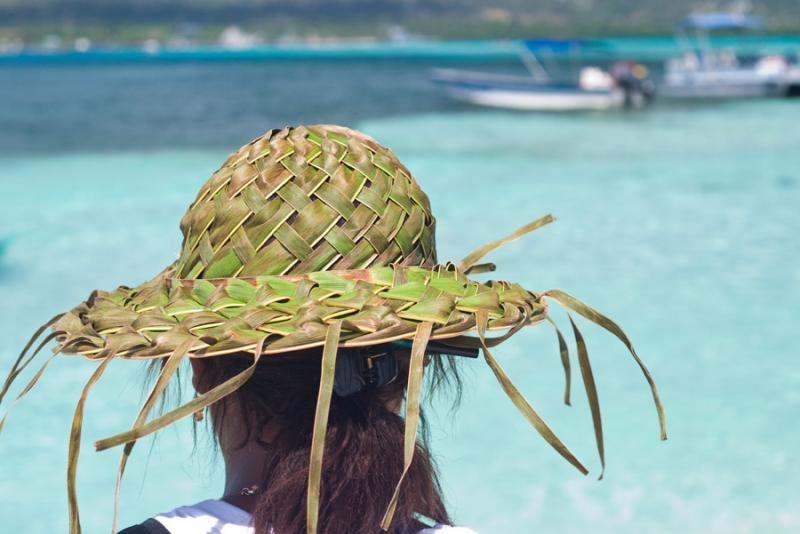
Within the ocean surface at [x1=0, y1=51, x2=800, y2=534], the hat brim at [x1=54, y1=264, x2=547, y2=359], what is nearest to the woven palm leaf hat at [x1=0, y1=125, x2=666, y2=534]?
the hat brim at [x1=54, y1=264, x2=547, y2=359]

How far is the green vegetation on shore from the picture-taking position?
8844 cm

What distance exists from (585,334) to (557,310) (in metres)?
0.43

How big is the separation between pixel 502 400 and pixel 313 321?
152 inches

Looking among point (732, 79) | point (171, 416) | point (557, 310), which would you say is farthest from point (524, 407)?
point (732, 79)

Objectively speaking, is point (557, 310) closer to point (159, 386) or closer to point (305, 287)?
point (305, 287)

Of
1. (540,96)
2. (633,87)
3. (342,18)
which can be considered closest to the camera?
(540,96)

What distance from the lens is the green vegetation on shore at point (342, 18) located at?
290 feet

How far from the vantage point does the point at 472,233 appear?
7.47m

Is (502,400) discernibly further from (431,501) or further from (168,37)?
(168,37)

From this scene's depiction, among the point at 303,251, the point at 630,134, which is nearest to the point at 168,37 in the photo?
the point at 630,134

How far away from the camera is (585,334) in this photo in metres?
5.27

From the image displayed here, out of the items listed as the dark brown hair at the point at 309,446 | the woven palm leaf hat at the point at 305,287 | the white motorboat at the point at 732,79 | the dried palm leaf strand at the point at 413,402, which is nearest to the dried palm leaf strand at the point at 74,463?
the woven palm leaf hat at the point at 305,287

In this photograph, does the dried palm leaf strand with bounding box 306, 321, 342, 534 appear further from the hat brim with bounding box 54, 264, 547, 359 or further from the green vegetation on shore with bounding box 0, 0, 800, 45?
the green vegetation on shore with bounding box 0, 0, 800, 45

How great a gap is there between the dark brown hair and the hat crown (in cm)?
10
